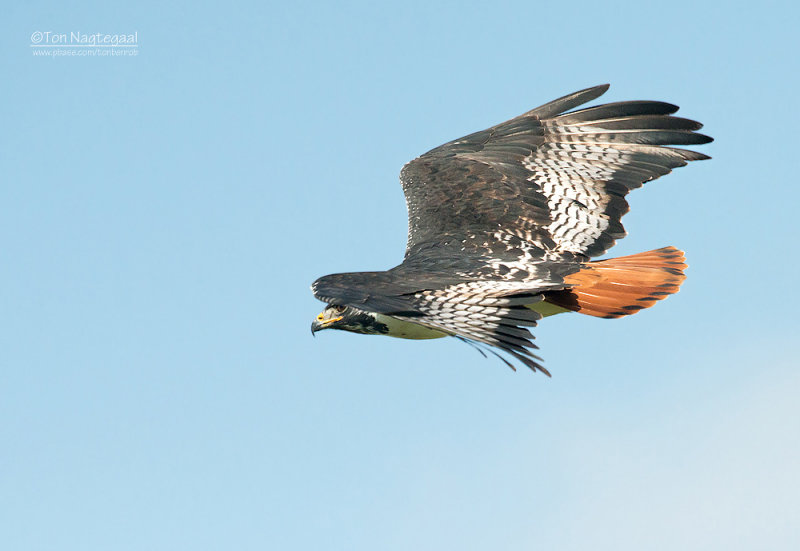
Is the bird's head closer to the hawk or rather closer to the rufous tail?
the hawk

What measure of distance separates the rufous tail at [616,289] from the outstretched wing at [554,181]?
53 cm

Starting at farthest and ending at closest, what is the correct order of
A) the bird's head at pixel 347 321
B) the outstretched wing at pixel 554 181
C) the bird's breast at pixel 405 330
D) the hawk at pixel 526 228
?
the outstretched wing at pixel 554 181
the bird's head at pixel 347 321
the bird's breast at pixel 405 330
the hawk at pixel 526 228

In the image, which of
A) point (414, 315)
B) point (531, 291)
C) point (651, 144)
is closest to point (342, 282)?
point (414, 315)

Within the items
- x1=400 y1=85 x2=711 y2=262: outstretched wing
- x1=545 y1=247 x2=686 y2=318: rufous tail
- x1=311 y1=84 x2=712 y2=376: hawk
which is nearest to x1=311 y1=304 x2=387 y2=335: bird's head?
x1=311 y1=84 x2=712 y2=376: hawk

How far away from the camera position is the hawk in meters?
8.34

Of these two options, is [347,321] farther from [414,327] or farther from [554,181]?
[554,181]

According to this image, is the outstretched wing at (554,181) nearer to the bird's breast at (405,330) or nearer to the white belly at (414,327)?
the white belly at (414,327)

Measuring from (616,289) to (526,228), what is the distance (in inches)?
53.2

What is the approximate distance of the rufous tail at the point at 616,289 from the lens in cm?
934

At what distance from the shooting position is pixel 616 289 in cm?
941

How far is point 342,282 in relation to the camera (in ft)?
27.7

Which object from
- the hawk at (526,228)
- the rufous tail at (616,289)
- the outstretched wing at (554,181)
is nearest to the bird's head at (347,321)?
the hawk at (526,228)

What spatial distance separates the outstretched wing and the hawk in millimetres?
13

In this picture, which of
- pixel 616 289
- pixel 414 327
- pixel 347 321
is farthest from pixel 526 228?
pixel 347 321
